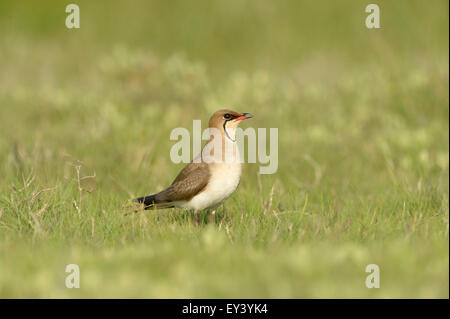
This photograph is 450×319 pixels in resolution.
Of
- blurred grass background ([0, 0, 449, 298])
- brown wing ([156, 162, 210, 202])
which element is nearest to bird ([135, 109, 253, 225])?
brown wing ([156, 162, 210, 202])

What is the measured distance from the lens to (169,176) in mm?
8500

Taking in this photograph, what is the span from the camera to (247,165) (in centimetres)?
909

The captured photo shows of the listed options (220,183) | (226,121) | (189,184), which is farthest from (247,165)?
(220,183)

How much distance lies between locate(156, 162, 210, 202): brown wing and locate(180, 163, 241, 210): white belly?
0.08 m

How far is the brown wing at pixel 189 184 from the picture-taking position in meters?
6.55

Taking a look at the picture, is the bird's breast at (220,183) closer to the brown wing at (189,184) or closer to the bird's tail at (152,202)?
the brown wing at (189,184)

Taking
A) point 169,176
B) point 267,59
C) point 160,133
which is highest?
point 267,59

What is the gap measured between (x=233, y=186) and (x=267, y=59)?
992cm

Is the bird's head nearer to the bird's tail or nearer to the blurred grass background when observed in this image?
the blurred grass background

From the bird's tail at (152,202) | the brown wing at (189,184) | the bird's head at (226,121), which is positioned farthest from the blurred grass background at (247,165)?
the bird's head at (226,121)

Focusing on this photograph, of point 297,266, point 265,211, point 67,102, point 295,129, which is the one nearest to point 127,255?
point 297,266

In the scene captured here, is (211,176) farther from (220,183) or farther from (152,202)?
(152,202)

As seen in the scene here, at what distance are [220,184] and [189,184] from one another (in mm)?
398
